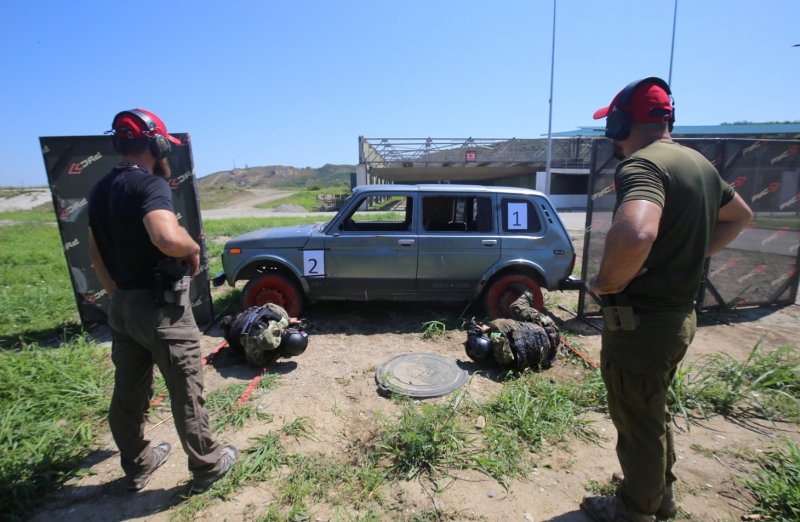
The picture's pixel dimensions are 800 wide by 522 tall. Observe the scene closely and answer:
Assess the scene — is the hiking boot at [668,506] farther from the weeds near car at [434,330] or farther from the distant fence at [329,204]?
the distant fence at [329,204]

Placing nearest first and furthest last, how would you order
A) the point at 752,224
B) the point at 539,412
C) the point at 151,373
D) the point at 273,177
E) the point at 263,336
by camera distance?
the point at 151,373
the point at 539,412
the point at 263,336
the point at 752,224
the point at 273,177

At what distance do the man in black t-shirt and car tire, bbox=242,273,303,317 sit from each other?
267cm

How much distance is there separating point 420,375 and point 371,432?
102cm

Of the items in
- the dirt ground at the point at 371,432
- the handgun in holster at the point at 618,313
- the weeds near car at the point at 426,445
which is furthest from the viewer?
the weeds near car at the point at 426,445

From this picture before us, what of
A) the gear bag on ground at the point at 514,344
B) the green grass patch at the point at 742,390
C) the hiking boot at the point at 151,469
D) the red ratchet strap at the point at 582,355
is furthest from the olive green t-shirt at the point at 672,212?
the hiking boot at the point at 151,469

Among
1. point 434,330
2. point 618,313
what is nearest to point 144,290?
point 618,313

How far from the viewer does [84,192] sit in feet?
15.9

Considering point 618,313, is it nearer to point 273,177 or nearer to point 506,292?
point 506,292

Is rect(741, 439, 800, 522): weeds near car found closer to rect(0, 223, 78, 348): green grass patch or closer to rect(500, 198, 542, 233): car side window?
rect(500, 198, 542, 233): car side window

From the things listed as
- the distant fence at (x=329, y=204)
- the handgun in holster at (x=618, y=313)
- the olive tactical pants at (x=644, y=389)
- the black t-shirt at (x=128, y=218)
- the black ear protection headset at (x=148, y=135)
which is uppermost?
the black ear protection headset at (x=148, y=135)

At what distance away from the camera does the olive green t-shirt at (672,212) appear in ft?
5.83

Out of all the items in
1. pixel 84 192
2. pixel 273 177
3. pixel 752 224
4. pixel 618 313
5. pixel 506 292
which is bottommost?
pixel 506 292

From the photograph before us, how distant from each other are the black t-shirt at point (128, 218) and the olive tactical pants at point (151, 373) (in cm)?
12

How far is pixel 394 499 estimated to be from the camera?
8.07 ft
